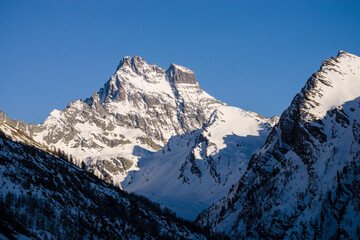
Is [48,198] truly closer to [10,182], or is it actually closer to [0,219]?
[10,182]

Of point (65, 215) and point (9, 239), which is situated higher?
point (65, 215)

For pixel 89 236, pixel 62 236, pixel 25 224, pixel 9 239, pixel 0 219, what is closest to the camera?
pixel 9 239

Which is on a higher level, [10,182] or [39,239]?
[10,182]

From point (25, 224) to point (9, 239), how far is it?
37804 millimetres

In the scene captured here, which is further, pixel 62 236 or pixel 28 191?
pixel 28 191

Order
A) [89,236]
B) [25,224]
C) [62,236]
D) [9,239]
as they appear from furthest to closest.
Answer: [89,236] → [62,236] → [25,224] → [9,239]

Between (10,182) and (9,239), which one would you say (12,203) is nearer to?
(10,182)

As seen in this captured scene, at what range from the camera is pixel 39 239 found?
152 meters

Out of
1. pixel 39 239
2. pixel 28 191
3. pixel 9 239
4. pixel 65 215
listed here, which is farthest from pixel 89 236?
pixel 9 239

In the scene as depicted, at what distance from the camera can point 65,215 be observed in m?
193

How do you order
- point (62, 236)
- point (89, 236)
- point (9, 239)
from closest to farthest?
point (9, 239), point (62, 236), point (89, 236)

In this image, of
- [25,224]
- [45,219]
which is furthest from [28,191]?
[25,224]

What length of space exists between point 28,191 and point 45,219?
19.3 m

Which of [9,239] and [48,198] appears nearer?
[9,239]
